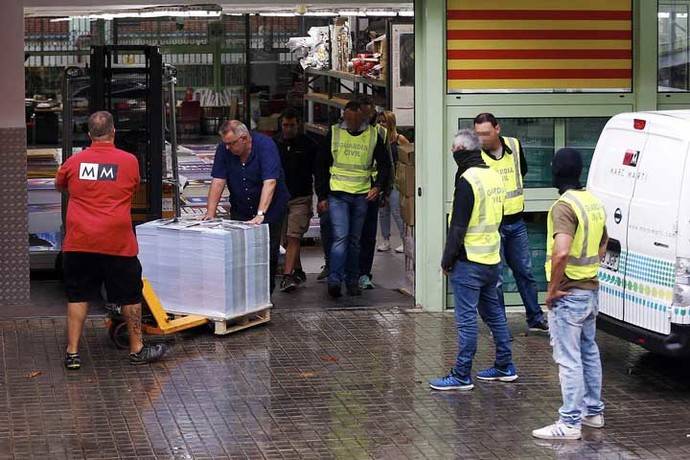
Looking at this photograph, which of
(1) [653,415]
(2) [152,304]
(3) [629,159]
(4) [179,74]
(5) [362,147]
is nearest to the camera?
(1) [653,415]

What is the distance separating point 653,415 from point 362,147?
4616mm

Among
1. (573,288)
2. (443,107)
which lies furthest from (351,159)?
(573,288)

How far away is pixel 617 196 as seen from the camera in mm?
9523

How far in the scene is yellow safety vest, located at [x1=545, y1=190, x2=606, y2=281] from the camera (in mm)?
8180

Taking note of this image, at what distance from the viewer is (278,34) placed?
653 inches

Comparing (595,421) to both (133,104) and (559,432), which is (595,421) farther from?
(133,104)

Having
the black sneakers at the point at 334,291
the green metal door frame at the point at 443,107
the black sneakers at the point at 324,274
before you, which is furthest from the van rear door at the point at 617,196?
the black sneakers at the point at 324,274

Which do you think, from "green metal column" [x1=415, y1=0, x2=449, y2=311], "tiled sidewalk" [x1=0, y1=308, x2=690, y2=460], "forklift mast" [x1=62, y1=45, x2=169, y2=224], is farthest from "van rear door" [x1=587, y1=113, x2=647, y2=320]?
"forklift mast" [x1=62, y1=45, x2=169, y2=224]

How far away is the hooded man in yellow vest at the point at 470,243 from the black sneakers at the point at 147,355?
218cm

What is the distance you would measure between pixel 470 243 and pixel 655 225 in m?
1.23

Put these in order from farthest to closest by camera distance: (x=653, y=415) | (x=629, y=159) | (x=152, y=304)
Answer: (x=152, y=304), (x=629, y=159), (x=653, y=415)

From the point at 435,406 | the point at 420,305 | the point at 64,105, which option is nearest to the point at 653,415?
the point at 435,406

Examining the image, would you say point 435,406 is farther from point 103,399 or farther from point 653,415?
point 103,399

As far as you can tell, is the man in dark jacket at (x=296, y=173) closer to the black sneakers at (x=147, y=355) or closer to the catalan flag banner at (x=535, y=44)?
the catalan flag banner at (x=535, y=44)
